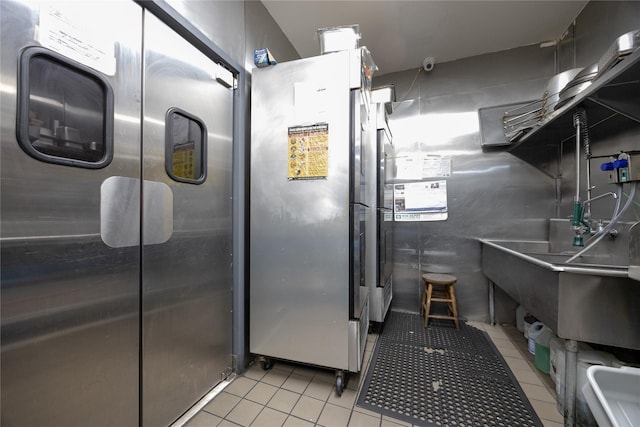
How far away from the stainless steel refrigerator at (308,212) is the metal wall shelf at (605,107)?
1.24 m

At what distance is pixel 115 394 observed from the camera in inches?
Answer: 41.9

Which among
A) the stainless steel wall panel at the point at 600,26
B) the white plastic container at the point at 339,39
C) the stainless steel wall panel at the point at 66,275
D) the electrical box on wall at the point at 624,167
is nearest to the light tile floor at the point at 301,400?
the stainless steel wall panel at the point at 66,275

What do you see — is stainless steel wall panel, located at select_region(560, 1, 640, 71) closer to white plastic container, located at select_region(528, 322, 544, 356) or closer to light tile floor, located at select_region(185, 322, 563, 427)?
white plastic container, located at select_region(528, 322, 544, 356)

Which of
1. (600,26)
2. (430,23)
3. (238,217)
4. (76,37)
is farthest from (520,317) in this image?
(76,37)

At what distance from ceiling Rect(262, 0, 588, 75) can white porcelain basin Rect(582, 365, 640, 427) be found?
2.60m

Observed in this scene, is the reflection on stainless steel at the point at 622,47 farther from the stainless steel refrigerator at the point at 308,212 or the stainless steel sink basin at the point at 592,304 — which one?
the stainless steel refrigerator at the point at 308,212

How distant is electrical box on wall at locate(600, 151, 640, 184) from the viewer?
5.05 feet

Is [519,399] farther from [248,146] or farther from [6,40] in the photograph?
[6,40]

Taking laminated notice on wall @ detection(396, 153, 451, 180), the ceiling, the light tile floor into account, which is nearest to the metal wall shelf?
laminated notice on wall @ detection(396, 153, 451, 180)

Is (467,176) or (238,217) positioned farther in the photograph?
(467,176)

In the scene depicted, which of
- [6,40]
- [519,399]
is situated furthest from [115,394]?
[519,399]

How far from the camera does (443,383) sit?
164 centimetres

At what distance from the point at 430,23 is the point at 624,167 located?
1869mm

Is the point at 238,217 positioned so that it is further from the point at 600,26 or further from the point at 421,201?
the point at 600,26
